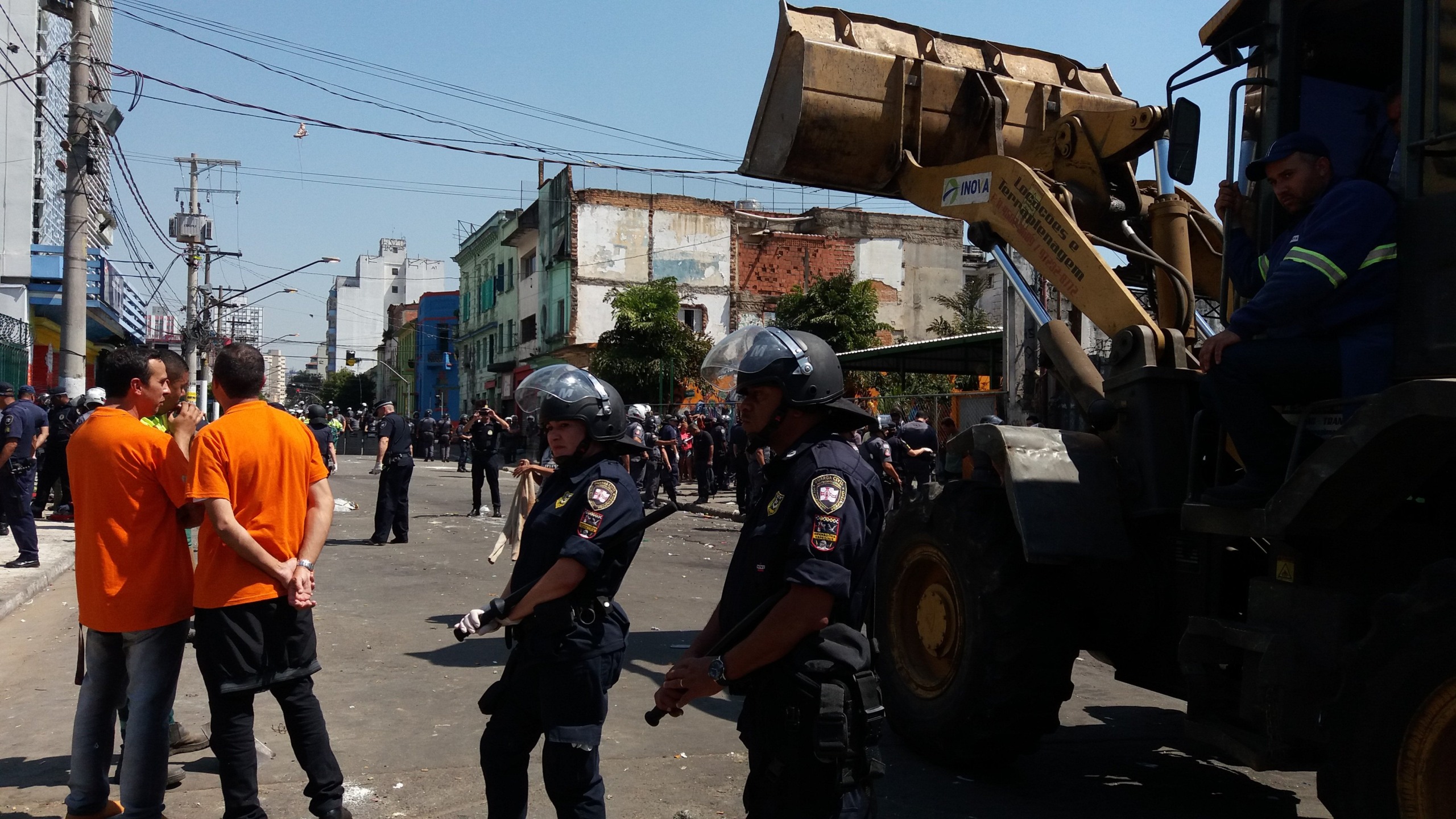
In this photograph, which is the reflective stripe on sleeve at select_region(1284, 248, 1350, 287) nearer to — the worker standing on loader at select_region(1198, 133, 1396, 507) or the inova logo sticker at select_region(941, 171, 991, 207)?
the worker standing on loader at select_region(1198, 133, 1396, 507)

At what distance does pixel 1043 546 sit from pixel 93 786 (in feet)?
12.3

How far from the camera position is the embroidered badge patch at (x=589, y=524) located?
3.65m

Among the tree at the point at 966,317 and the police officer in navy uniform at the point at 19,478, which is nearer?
the police officer in navy uniform at the point at 19,478

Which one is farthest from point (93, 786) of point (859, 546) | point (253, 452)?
point (859, 546)

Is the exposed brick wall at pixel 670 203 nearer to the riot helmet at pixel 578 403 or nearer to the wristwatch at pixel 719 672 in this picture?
the riot helmet at pixel 578 403

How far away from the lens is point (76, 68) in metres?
16.2

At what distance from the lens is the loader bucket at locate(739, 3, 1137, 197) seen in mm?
6977

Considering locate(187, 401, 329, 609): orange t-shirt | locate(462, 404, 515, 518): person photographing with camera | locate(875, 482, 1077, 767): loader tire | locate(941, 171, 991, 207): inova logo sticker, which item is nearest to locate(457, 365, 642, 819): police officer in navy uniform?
locate(187, 401, 329, 609): orange t-shirt

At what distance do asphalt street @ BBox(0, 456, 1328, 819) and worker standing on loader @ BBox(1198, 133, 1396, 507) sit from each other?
1.69 metres

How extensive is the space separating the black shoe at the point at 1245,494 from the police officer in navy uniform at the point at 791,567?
165 centimetres

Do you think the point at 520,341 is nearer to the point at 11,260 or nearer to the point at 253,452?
the point at 11,260

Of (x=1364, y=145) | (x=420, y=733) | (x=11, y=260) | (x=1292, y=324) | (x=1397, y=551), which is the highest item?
(x=11, y=260)

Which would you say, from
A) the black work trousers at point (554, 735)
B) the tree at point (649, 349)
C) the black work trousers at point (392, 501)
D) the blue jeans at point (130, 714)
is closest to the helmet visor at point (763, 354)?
the black work trousers at point (554, 735)

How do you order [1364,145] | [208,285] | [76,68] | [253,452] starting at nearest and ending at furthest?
[253,452] < [1364,145] < [76,68] < [208,285]
